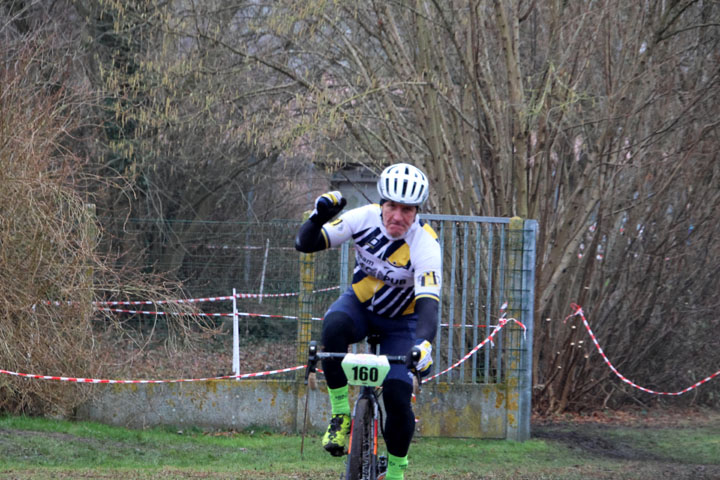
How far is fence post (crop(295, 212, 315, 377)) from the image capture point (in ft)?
36.1

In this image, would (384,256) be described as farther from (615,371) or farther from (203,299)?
(615,371)

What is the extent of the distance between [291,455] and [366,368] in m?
4.54

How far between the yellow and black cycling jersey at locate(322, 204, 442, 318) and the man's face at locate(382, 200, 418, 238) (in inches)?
3.8

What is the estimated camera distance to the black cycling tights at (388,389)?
5.94 m

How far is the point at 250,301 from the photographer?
44.8 ft

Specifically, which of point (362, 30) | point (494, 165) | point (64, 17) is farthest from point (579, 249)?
point (64, 17)

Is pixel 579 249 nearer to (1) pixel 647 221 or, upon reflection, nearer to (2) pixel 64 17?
(1) pixel 647 221

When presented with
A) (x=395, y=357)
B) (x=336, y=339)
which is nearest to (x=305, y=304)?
(x=336, y=339)

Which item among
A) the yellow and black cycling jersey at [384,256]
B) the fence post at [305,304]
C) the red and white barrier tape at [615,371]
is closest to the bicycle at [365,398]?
the yellow and black cycling jersey at [384,256]

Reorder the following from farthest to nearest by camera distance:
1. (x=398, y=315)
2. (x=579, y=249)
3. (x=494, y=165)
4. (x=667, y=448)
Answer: (x=579, y=249) → (x=494, y=165) → (x=667, y=448) → (x=398, y=315)

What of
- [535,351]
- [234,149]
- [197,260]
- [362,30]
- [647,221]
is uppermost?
[362,30]

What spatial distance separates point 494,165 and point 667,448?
4351 millimetres

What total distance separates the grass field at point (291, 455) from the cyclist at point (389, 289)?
2.50m

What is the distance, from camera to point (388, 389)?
19.4ft
